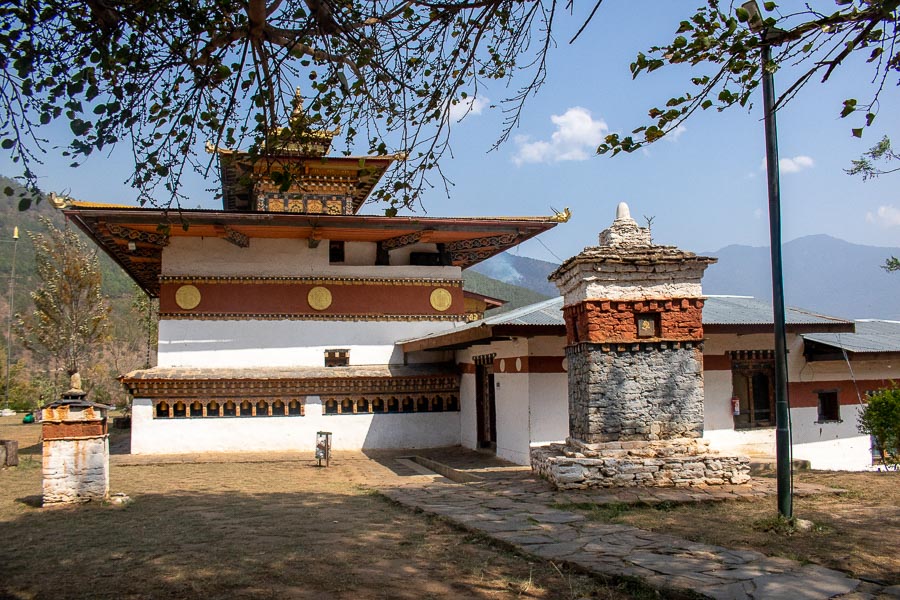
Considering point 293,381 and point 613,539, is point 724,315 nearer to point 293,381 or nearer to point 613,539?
point 613,539

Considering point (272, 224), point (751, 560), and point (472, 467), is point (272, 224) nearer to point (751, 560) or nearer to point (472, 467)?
point (472, 467)

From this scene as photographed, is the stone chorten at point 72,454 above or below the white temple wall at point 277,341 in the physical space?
below

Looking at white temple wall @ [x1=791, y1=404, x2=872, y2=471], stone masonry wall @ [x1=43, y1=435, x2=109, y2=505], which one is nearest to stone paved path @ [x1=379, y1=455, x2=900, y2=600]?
stone masonry wall @ [x1=43, y1=435, x2=109, y2=505]

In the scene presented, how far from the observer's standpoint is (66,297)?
2775 centimetres

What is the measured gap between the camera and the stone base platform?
30.5 feet

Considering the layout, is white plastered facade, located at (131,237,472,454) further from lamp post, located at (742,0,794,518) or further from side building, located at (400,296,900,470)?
lamp post, located at (742,0,794,518)

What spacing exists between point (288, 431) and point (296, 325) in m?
2.43

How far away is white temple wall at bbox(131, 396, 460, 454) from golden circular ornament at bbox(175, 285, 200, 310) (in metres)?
2.24

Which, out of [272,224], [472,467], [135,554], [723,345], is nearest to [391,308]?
[272,224]

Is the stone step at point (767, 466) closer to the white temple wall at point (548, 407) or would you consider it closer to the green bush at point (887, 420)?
the green bush at point (887, 420)

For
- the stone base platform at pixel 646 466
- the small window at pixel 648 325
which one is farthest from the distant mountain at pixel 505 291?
the stone base platform at pixel 646 466

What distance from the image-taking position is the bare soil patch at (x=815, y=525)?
5766 mm

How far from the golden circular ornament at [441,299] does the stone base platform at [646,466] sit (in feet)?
29.8

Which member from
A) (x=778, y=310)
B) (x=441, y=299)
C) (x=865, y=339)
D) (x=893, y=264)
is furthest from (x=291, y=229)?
(x=778, y=310)
